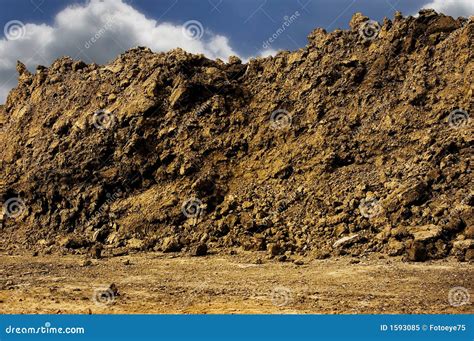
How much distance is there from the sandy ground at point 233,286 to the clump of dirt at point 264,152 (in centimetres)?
169

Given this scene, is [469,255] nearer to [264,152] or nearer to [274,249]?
[274,249]

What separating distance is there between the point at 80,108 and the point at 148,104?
5.08 meters

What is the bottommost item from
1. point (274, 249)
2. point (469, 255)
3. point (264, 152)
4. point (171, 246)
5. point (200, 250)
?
point (469, 255)

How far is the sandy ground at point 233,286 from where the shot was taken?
10.6 meters

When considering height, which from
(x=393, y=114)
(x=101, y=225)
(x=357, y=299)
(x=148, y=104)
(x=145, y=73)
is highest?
(x=145, y=73)

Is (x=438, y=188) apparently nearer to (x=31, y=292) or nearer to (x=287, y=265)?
(x=287, y=265)

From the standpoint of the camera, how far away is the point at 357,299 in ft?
36.1

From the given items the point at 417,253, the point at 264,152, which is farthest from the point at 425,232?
the point at 264,152

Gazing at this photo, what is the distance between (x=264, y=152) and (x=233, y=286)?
1166 centimetres

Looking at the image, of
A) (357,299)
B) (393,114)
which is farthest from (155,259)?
(393,114)

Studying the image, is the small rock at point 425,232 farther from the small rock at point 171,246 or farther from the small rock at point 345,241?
the small rock at point 171,246

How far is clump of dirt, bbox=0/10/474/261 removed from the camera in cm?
1816

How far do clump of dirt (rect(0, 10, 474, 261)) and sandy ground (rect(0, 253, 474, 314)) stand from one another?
66.4 inches

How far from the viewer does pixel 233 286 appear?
12930 mm
